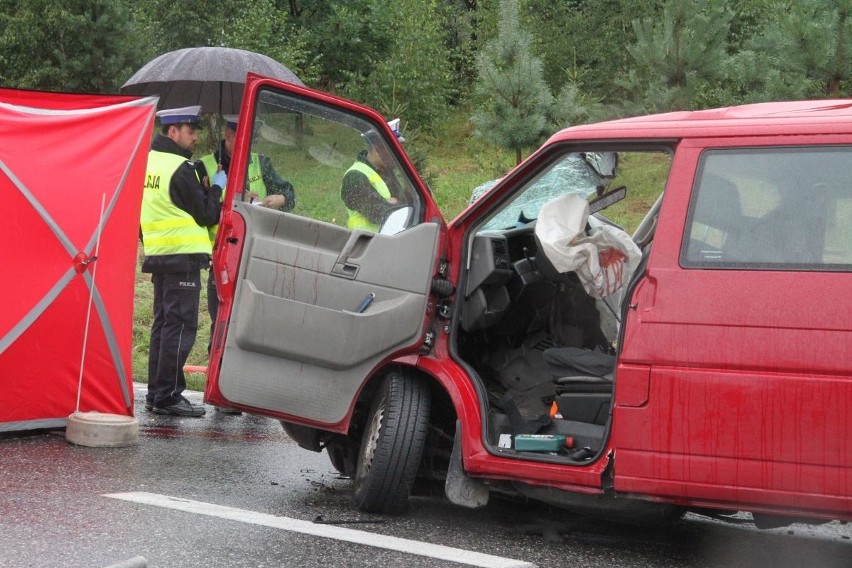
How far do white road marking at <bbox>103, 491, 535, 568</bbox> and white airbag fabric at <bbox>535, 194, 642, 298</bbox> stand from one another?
1.26 meters

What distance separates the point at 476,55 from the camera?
59.2 ft

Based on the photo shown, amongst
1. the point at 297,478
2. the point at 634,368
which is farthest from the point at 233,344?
the point at 634,368

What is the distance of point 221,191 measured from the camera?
8.01 metres

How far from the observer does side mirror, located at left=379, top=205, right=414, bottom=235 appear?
17.7 ft

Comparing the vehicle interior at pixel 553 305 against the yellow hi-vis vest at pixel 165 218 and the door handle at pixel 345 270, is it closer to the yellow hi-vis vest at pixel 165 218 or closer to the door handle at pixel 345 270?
the door handle at pixel 345 270

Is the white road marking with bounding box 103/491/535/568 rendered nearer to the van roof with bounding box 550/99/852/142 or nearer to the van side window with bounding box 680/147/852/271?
the van side window with bounding box 680/147/852/271

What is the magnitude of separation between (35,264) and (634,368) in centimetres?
376

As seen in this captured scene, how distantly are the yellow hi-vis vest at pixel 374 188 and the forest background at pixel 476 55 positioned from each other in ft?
17.4

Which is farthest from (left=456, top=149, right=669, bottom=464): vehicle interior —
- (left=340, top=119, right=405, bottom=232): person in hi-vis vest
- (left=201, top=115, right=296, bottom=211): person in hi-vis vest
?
(left=201, top=115, right=296, bottom=211): person in hi-vis vest

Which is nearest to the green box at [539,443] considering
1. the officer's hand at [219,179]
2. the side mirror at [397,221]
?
the side mirror at [397,221]

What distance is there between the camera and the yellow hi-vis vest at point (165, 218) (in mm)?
7699

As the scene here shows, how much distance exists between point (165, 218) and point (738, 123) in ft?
14.3

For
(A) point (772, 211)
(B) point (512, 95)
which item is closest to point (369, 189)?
(A) point (772, 211)

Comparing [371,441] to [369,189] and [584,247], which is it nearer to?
[369,189]
